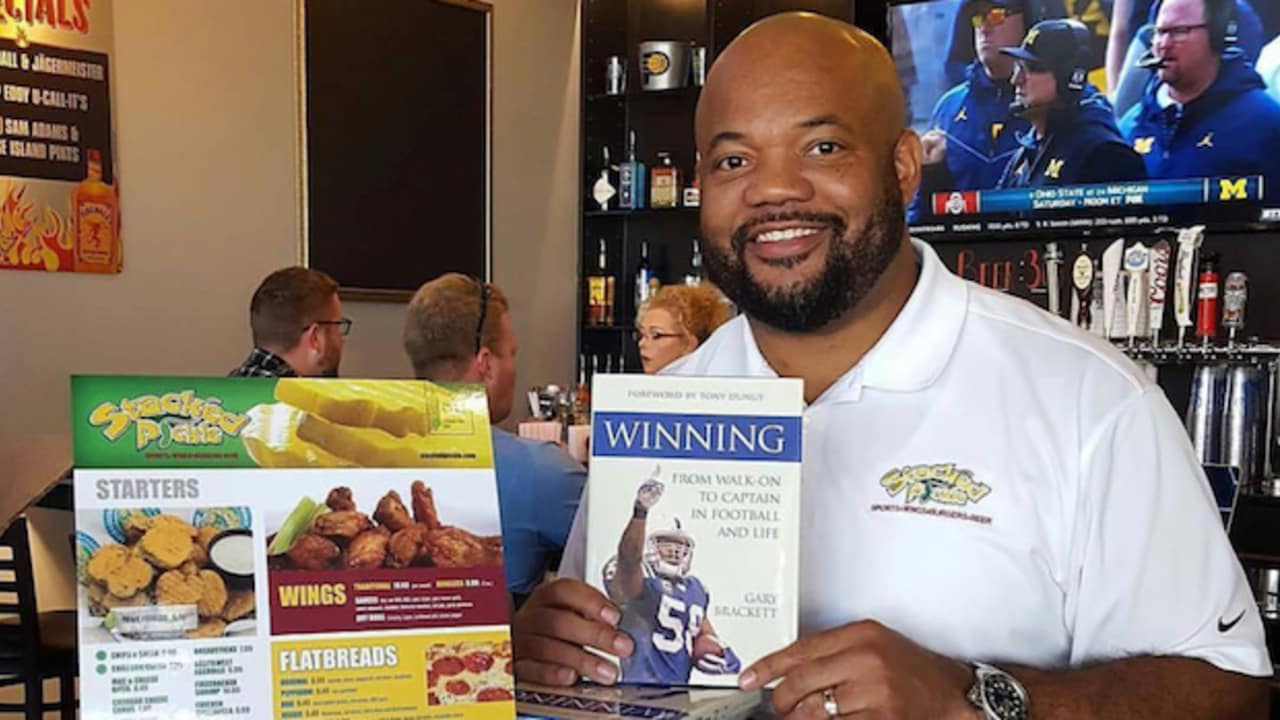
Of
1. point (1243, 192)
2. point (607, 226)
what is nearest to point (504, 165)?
point (607, 226)

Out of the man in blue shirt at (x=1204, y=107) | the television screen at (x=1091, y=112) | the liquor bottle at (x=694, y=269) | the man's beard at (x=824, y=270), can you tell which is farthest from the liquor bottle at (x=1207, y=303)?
the man's beard at (x=824, y=270)

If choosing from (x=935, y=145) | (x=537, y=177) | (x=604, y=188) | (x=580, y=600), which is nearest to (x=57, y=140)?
(x=537, y=177)

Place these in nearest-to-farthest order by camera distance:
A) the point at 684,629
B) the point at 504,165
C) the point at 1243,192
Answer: the point at 684,629
the point at 1243,192
the point at 504,165

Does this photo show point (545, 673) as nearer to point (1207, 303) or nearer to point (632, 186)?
point (1207, 303)

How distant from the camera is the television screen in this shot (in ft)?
10.9

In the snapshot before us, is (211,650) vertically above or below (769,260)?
below

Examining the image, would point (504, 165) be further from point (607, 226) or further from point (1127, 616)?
point (1127, 616)

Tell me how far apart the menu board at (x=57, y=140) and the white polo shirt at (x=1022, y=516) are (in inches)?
119

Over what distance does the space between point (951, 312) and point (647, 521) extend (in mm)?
484

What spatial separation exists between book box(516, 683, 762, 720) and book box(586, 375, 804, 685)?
0.05ft

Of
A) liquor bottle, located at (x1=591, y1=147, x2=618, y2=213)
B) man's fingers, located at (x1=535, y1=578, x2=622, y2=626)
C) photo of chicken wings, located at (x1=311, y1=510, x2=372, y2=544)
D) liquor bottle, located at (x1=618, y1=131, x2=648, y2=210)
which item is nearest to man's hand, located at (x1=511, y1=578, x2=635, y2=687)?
man's fingers, located at (x1=535, y1=578, x2=622, y2=626)

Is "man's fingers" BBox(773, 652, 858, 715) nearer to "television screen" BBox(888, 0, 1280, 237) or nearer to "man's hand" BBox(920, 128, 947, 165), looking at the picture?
"television screen" BBox(888, 0, 1280, 237)

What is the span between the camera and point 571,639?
92 centimetres

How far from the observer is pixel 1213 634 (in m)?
1.05
